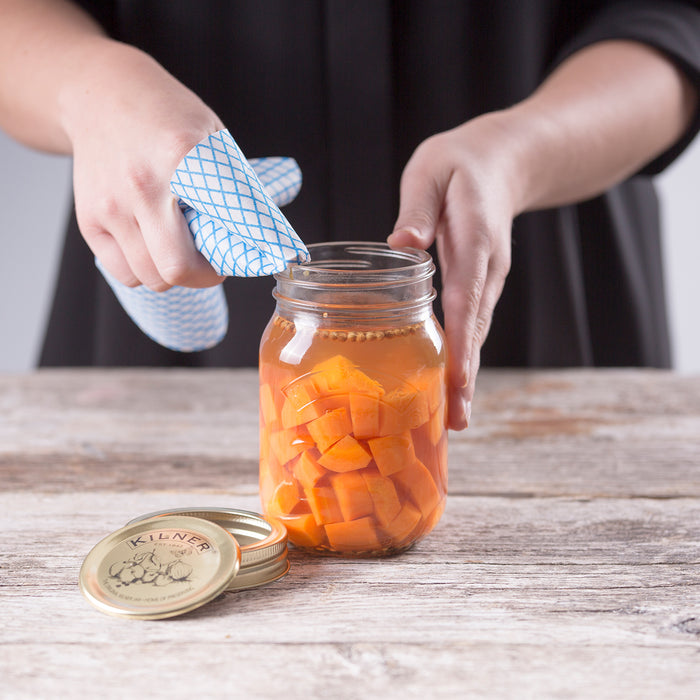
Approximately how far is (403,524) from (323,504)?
0.08m

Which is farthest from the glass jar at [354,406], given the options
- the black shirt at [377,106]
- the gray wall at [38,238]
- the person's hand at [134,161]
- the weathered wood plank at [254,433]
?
the gray wall at [38,238]

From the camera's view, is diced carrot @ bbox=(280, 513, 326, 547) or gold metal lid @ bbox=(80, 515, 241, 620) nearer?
gold metal lid @ bbox=(80, 515, 241, 620)

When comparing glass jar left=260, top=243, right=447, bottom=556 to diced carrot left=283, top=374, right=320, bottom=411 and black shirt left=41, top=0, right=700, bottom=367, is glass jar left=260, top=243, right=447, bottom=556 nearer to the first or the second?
diced carrot left=283, top=374, right=320, bottom=411

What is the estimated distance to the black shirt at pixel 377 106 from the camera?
1.32 metres

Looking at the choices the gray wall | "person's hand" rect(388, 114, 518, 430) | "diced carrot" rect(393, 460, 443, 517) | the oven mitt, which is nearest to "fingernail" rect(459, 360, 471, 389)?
"person's hand" rect(388, 114, 518, 430)

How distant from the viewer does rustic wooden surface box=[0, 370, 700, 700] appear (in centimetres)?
60

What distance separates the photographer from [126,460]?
40.9 inches

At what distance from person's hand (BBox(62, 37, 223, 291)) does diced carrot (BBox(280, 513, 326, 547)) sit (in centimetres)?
25

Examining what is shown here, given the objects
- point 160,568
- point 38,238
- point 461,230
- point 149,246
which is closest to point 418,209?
point 461,230

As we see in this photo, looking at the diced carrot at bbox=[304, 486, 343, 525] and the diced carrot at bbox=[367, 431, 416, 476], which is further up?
the diced carrot at bbox=[367, 431, 416, 476]

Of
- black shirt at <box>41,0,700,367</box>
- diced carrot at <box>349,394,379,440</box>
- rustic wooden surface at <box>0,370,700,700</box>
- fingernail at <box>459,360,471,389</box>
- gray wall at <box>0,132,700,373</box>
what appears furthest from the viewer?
gray wall at <box>0,132,700,373</box>

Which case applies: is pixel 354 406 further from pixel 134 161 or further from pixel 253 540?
pixel 134 161

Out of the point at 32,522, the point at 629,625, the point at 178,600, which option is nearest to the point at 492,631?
the point at 629,625

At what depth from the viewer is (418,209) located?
840 millimetres
